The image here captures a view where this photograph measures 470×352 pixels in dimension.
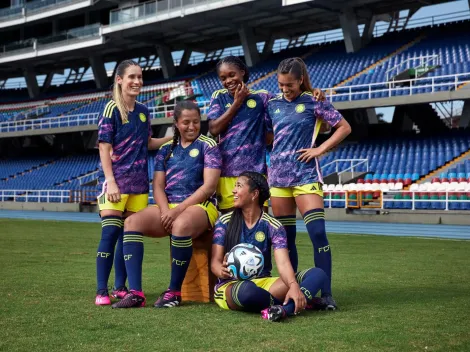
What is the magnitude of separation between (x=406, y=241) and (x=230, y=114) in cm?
883

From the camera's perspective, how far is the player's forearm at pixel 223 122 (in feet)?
19.2

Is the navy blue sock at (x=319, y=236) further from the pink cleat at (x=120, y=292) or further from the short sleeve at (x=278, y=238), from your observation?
the pink cleat at (x=120, y=292)

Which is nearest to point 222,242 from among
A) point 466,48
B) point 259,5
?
point 466,48

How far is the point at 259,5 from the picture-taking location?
1216 inches

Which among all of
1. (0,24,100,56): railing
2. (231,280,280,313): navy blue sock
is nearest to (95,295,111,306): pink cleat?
(231,280,280,313): navy blue sock

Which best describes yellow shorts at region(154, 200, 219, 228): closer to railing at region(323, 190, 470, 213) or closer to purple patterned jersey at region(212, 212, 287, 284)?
purple patterned jersey at region(212, 212, 287, 284)

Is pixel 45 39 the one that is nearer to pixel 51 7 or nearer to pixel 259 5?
pixel 51 7

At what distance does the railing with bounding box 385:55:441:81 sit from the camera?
2641 centimetres

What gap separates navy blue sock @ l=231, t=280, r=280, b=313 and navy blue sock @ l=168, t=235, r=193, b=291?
571mm

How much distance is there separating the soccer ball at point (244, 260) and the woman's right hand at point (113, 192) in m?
1.07

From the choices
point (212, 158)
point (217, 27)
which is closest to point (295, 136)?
point (212, 158)

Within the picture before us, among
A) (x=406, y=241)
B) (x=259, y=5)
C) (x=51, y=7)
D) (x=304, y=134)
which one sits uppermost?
(x=51, y=7)

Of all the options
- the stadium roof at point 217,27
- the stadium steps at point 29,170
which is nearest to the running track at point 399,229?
the stadium roof at point 217,27

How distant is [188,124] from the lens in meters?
5.88
